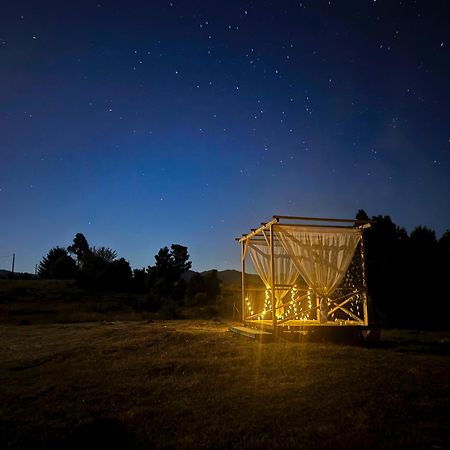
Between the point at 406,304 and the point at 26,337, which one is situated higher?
the point at 406,304

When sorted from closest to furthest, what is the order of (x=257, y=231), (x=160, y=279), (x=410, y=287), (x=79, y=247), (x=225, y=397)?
(x=225, y=397)
(x=257, y=231)
(x=410, y=287)
(x=160, y=279)
(x=79, y=247)

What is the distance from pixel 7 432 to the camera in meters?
4.38

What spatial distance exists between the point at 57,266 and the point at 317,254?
49497mm

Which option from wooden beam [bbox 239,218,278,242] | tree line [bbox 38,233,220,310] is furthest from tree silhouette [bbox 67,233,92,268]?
wooden beam [bbox 239,218,278,242]

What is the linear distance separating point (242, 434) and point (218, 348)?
5184mm

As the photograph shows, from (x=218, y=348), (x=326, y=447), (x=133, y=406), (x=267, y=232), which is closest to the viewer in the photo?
(x=326, y=447)

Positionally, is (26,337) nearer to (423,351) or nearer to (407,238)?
(423,351)

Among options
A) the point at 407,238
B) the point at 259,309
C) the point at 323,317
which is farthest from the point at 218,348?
the point at 407,238

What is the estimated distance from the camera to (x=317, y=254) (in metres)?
11.4

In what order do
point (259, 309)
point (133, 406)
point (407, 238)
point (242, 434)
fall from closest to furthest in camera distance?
point (242, 434)
point (133, 406)
point (259, 309)
point (407, 238)

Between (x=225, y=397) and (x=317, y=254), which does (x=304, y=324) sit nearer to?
(x=317, y=254)

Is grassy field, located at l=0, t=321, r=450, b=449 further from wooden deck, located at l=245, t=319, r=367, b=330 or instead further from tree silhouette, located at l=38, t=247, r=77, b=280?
tree silhouette, located at l=38, t=247, r=77, b=280

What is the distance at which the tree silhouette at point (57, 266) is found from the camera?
5412 cm

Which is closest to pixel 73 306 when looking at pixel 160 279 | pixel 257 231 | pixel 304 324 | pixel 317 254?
pixel 160 279
